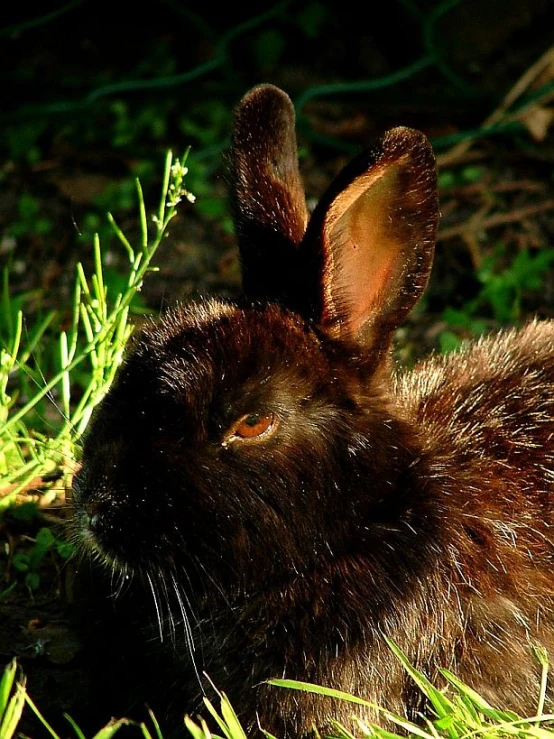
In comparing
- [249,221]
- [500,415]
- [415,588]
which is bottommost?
[415,588]

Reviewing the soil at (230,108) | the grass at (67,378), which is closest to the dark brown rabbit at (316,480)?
the grass at (67,378)

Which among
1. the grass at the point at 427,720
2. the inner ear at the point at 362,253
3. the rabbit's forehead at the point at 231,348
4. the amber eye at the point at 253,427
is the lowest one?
the grass at the point at 427,720

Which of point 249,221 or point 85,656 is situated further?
point 85,656

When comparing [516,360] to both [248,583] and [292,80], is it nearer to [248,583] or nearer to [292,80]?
[248,583]

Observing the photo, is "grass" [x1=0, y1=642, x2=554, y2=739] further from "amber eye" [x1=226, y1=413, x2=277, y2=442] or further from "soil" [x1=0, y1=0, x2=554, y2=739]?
"soil" [x1=0, y1=0, x2=554, y2=739]

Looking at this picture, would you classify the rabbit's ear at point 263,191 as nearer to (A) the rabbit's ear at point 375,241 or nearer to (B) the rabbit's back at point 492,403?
(A) the rabbit's ear at point 375,241

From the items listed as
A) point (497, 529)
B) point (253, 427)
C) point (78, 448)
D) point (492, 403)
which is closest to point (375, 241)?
point (253, 427)

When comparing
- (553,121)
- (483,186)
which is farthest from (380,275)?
(553,121)
